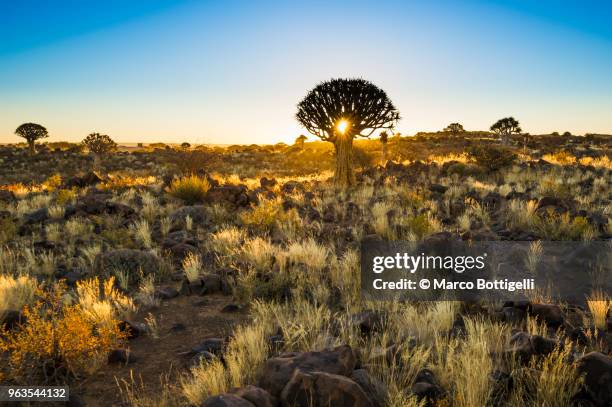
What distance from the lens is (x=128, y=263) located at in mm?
6516

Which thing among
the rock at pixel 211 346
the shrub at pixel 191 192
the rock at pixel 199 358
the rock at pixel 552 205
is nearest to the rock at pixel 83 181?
the shrub at pixel 191 192

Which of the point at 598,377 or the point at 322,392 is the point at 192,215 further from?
the point at 598,377

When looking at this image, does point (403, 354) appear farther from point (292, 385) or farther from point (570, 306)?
point (570, 306)

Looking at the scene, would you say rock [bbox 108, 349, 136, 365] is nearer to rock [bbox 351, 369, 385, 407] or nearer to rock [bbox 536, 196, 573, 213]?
rock [bbox 351, 369, 385, 407]

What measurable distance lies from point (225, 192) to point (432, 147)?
124 feet

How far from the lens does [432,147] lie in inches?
1833

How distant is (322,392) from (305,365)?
38cm

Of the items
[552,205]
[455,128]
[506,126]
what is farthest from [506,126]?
[552,205]

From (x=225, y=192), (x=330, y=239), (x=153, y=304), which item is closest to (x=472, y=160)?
(x=225, y=192)

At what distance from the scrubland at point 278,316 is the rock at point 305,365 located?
0.04 feet

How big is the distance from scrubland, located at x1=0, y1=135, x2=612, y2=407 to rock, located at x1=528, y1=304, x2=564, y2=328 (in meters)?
0.01

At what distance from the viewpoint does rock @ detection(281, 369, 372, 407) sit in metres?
2.60

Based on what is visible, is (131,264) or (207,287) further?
(131,264)

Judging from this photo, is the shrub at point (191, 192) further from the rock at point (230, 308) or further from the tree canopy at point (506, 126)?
the tree canopy at point (506, 126)
